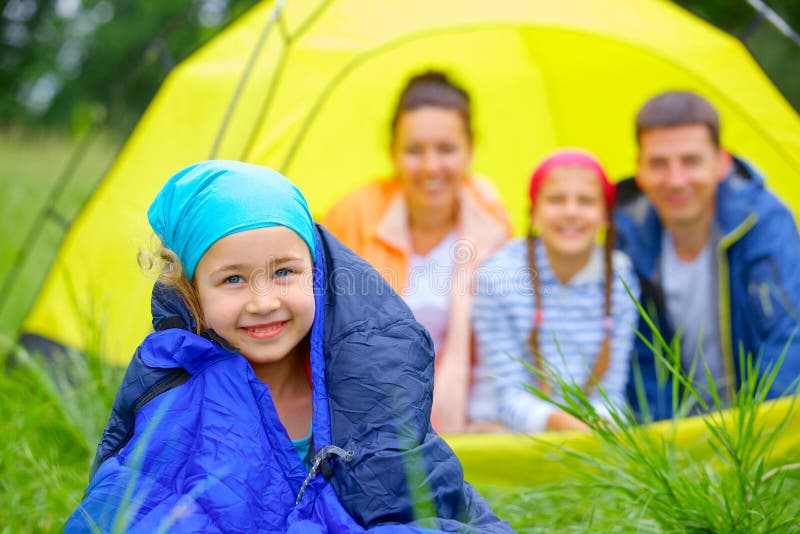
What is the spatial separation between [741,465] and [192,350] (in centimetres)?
84

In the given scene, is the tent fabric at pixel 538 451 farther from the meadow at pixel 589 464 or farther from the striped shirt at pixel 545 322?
the striped shirt at pixel 545 322

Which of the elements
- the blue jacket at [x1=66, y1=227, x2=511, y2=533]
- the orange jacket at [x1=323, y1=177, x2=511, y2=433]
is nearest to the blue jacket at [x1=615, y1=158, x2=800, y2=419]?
the orange jacket at [x1=323, y1=177, x2=511, y2=433]

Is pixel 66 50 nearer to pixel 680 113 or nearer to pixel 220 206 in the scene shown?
pixel 680 113

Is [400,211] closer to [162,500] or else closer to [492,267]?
[492,267]

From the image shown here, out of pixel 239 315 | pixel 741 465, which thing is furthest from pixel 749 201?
pixel 239 315

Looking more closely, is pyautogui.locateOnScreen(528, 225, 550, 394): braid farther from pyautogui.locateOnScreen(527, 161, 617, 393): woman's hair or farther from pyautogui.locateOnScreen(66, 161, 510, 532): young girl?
pyautogui.locateOnScreen(66, 161, 510, 532): young girl

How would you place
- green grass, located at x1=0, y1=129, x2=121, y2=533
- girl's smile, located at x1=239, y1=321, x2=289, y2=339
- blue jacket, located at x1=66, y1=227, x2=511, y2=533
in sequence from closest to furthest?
blue jacket, located at x1=66, y1=227, x2=511, y2=533, girl's smile, located at x1=239, y1=321, x2=289, y2=339, green grass, located at x1=0, y1=129, x2=121, y2=533

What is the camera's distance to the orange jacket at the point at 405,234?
2.29 metres

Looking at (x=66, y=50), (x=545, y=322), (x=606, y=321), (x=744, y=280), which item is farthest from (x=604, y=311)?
(x=66, y=50)

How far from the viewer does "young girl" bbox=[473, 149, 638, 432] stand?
7.16 feet

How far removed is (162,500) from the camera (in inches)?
47.0

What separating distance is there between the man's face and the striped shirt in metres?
0.23

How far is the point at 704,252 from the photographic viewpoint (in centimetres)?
235

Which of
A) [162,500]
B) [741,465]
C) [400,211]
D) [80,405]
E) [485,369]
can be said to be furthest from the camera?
[400,211]
